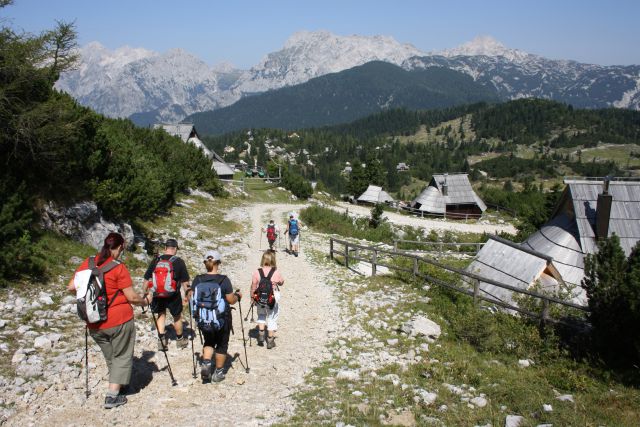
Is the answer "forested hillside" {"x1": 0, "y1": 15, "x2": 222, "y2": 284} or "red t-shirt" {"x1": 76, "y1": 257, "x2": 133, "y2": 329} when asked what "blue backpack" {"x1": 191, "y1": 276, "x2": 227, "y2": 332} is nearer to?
"red t-shirt" {"x1": 76, "y1": 257, "x2": 133, "y2": 329}

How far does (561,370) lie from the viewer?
8945 mm

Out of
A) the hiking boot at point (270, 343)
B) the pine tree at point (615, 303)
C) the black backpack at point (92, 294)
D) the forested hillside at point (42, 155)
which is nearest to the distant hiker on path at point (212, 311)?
the black backpack at point (92, 294)

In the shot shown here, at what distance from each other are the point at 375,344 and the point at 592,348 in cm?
464

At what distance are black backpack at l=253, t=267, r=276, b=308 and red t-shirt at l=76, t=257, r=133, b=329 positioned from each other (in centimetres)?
333

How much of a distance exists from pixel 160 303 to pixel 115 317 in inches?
97.5

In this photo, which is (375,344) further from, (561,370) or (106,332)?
(106,332)

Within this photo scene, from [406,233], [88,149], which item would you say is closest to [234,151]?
[406,233]

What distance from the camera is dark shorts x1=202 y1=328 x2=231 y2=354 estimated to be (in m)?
7.83

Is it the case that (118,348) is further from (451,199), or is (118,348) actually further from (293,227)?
(451,199)

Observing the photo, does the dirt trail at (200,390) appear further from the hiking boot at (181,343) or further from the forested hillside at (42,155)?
the forested hillside at (42,155)

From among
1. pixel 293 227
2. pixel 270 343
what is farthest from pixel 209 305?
pixel 293 227

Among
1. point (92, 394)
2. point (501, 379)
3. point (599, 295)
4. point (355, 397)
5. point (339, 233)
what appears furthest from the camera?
point (339, 233)

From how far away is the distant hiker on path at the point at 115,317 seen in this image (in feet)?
21.6

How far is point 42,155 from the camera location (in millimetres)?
12930
